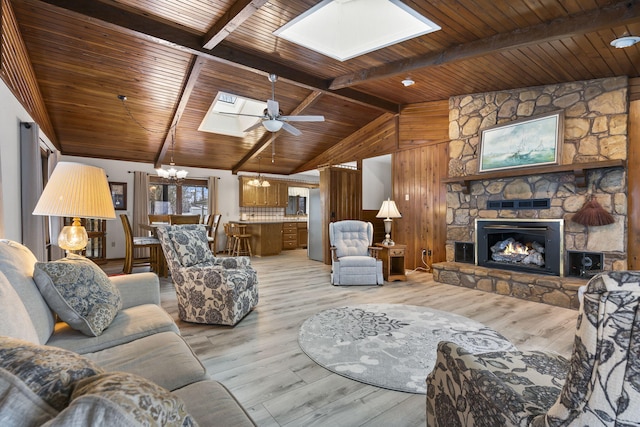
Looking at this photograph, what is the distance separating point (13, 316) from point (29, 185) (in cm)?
290

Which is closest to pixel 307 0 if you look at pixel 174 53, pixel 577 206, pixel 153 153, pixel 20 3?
pixel 174 53

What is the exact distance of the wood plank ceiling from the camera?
3145 millimetres

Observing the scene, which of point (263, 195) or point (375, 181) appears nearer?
point (375, 181)

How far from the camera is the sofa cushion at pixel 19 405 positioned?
47cm

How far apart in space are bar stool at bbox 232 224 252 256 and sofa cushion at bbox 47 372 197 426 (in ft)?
23.8

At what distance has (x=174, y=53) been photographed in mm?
4297

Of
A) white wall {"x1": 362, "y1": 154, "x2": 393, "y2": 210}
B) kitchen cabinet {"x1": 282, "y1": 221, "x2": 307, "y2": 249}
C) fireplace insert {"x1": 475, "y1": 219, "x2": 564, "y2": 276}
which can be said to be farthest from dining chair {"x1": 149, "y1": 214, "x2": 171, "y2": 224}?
fireplace insert {"x1": 475, "y1": 219, "x2": 564, "y2": 276}

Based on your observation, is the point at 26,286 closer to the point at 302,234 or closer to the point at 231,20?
the point at 231,20

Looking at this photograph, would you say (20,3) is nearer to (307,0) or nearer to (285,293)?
(307,0)

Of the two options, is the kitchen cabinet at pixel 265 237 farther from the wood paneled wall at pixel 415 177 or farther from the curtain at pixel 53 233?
the curtain at pixel 53 233

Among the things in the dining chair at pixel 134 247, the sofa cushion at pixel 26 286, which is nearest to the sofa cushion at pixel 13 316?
the sofa cushion at pixel 26 286

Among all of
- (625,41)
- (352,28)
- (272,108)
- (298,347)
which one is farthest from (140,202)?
(625,41)

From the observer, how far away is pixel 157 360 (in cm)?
144

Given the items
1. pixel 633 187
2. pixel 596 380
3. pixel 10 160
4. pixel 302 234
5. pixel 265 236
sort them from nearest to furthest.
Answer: pixel 596 380 → pixel 10 160 → pixel 633 187 → pixel 265 236 → pixel 302 234
